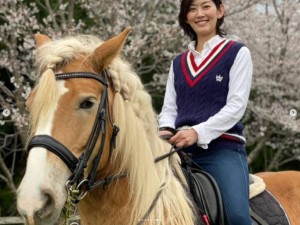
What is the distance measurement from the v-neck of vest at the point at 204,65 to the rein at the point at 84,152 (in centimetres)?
72

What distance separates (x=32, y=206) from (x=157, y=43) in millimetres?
7167

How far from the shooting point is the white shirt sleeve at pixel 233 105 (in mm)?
3156

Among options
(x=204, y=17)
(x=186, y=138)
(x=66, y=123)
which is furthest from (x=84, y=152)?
(x=204, y=17)

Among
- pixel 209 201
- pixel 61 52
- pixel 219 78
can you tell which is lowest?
pixel 209 201

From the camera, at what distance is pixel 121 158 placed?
289cm

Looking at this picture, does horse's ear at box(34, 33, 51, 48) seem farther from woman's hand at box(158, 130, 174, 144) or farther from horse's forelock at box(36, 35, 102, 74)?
woman's hand at box(158, 130, 174, 144)

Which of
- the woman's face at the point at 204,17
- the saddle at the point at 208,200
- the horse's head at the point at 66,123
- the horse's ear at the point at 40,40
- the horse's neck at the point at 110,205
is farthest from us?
the woman's face at the point at 204,17

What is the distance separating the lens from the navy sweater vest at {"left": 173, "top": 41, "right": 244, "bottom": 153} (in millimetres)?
3309

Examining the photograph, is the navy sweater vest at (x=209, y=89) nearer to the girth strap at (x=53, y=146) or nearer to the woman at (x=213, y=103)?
the woman at (x=213, y=103)

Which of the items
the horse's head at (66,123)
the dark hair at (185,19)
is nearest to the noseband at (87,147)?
the horse's head at (66,123)

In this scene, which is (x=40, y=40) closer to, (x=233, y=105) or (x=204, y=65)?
(x=204, y=65)

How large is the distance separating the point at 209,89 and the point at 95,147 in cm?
93

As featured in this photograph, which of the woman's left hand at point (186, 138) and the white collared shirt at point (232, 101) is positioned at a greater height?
the white collared shirt at point (232, 101)

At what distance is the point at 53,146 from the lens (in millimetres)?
2492
